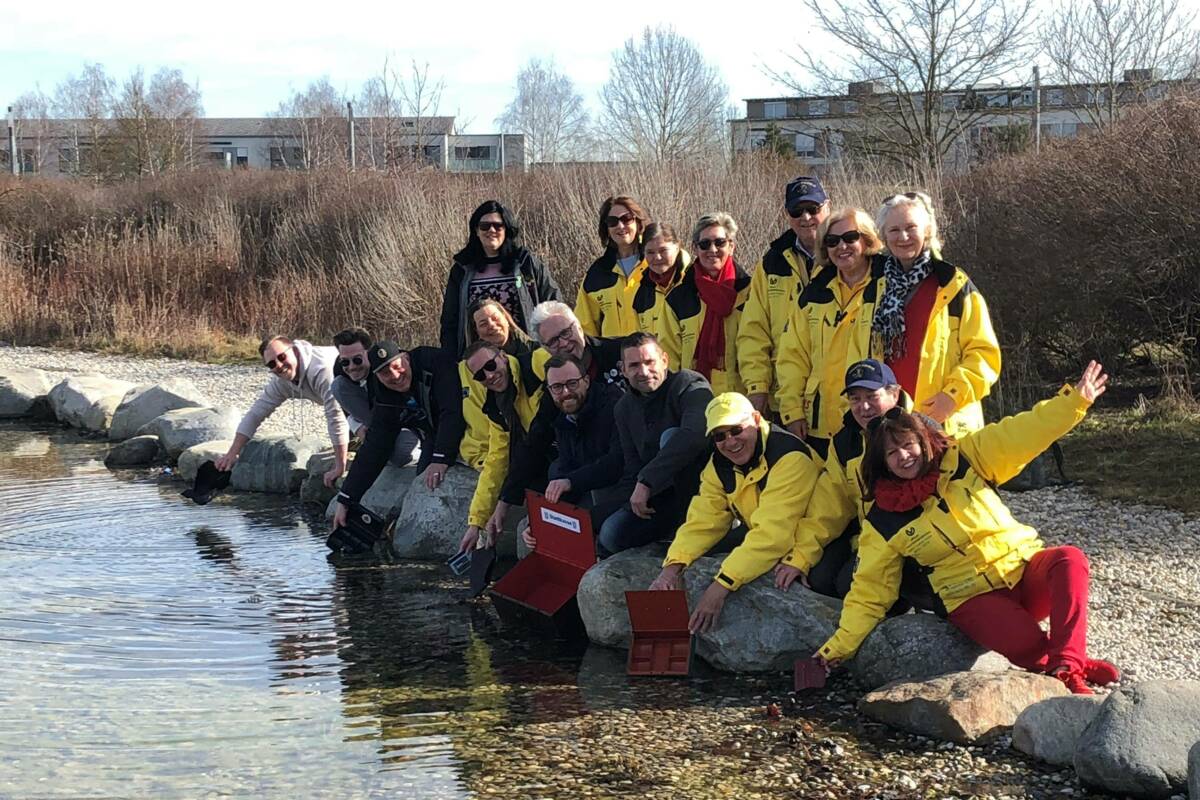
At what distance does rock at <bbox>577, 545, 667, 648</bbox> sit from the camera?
272 inches

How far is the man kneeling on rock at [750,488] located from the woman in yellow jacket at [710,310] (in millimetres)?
1372

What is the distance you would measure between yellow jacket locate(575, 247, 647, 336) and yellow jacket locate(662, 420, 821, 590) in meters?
1.82

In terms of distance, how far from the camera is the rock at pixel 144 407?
14.6 meters

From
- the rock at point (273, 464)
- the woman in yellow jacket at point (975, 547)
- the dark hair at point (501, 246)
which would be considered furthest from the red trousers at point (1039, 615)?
the rock at point (273, 464)

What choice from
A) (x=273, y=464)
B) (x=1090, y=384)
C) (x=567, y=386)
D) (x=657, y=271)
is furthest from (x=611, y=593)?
(x=273, y=464)

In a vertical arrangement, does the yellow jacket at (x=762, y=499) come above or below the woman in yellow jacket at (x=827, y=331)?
below

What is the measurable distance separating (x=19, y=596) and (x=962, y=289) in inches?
221

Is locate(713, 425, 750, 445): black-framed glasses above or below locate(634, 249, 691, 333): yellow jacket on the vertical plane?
below

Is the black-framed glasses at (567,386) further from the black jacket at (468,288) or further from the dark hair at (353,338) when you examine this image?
the dark hair at (353,338)

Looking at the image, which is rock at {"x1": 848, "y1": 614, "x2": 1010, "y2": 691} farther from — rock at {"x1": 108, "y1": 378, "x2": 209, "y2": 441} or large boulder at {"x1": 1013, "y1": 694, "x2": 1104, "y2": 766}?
rock at {"x1": 108, "y1": 378, "x2": 209, "y2": 441}

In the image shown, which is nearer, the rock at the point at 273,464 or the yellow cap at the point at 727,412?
the yellow cap at the point at 727,412

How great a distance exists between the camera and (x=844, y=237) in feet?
20.9

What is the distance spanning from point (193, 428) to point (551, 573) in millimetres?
6644

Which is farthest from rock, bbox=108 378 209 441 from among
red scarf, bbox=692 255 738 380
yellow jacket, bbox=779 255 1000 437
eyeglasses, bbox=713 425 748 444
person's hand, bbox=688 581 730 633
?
yellow jacket, bbox=779 255 1000 437
